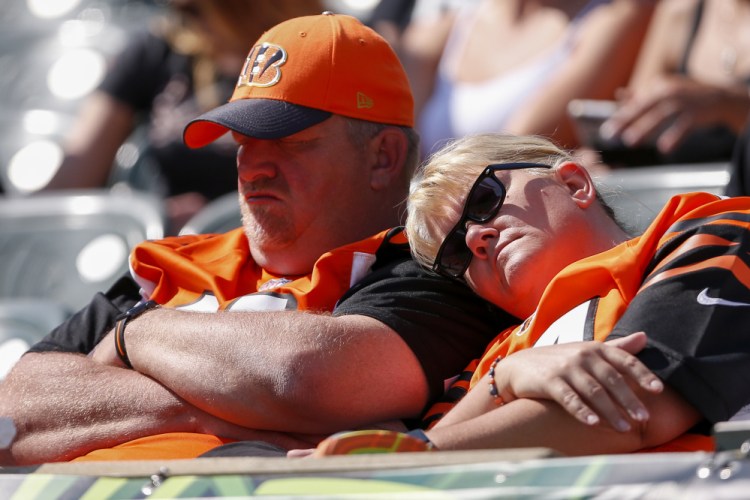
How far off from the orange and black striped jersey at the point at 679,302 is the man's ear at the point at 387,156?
68cm

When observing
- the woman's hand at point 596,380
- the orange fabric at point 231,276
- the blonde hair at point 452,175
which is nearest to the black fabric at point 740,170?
the blonde hair at point 452,175

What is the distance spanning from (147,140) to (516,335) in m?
3.47

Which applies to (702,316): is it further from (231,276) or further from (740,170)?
(740,170)

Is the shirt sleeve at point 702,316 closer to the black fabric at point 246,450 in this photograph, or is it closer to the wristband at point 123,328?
the black fabric at point 246,450

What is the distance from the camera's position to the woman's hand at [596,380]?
1867 mm

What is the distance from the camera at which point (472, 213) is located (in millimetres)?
2400

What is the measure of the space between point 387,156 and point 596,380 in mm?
1163

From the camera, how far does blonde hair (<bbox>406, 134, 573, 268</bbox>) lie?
2.44m

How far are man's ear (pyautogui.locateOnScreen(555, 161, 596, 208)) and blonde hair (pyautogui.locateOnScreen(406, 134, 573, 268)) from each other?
0.09ft

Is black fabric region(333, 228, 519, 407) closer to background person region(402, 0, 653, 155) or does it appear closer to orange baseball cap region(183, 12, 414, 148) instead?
orange baseball cap region(183, 12, 414, 148)

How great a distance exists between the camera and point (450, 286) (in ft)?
8.32

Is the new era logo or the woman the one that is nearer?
the woman

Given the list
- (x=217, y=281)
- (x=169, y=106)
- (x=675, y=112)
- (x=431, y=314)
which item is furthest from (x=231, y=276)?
(x=169, y=106)

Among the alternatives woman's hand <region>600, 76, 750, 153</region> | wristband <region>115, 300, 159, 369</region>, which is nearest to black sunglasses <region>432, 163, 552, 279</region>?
wristband <region>115, 300, 159, 369</region>
